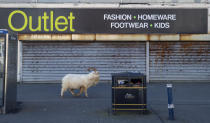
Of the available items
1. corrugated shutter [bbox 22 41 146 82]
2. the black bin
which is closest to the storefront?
corrugated shutter [bbox 22 41 146 82]

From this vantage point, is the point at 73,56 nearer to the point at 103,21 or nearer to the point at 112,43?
the point at 112,43

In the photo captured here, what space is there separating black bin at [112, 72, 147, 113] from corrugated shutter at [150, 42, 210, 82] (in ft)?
23.5

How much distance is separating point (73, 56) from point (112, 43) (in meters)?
2.26

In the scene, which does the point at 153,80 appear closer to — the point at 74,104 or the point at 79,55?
the point at 79,55

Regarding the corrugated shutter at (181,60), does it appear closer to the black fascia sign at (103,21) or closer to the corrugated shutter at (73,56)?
the black fascia sign at (103,21)

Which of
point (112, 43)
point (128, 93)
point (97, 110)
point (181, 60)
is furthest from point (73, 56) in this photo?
point (128, 93)

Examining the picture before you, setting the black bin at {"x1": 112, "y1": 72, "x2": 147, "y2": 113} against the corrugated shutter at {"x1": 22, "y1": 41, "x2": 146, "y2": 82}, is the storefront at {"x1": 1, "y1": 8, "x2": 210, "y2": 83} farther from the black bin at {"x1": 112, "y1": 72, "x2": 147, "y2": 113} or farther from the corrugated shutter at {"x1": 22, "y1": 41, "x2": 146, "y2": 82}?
the black bin at {"x1": 112, "y1": 72, "x2": 147, "y2": 113}

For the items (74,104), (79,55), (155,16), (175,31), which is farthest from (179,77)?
(74,104)

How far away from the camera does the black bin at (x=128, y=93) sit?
22.6 feet

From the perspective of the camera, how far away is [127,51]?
13.8 metres

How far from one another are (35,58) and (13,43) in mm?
6462

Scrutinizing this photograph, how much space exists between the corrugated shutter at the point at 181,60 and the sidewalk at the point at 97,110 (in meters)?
3.09

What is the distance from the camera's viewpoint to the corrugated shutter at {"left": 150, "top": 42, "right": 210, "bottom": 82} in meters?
13.8

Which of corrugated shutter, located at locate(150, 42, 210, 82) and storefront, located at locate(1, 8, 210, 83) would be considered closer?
storefront, located at locate(1, 8, 210, 83)
